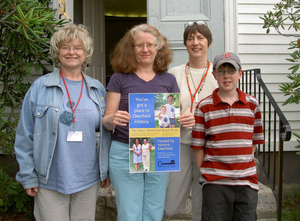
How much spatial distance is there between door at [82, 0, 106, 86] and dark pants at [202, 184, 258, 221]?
3.77m

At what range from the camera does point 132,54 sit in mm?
2252

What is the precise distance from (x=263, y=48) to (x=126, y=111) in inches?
121

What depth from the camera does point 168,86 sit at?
2.29 meters

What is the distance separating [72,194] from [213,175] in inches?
41.1

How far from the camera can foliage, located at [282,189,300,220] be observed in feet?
12.7

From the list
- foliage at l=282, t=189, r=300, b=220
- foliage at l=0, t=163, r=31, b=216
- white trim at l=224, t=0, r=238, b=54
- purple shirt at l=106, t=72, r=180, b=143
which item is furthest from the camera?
white trim at l=224, t=0, r=238, b=54

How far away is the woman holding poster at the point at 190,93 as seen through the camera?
2410 mm

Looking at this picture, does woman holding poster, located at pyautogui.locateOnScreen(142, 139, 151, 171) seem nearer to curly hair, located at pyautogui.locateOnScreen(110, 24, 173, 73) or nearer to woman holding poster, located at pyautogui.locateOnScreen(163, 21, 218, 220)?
woman holding poster, located at pyautogui.locateOnScreen(163, 21, 218, 220)

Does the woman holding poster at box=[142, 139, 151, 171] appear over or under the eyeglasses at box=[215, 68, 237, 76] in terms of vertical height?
under

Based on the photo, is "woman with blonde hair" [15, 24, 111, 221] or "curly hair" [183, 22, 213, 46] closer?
"woman with blonde hair" [15, 24, 111, 221]

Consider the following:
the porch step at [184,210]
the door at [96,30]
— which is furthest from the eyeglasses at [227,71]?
the door at [96,30]

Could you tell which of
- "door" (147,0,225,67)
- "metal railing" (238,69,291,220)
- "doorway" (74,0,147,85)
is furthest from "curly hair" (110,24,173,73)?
"doorway" (74,0,147,85)

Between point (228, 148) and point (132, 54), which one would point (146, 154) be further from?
point (132, 54)

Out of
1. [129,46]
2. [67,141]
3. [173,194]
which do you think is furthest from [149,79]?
[173,194]
